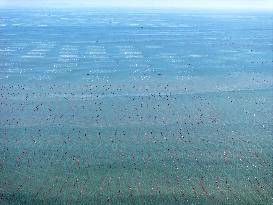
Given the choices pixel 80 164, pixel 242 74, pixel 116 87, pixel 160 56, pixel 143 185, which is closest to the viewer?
pixel 143 185

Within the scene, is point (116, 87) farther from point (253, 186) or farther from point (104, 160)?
point (253, 186)

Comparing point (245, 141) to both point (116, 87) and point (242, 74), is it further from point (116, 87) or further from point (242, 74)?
point (242, 74)

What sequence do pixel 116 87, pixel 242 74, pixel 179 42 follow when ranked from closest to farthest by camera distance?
pixel 116 87 < pixel 242 74 < pixel 179 42

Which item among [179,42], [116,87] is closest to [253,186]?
[116,87]

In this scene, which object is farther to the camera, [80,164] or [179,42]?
[179,42]

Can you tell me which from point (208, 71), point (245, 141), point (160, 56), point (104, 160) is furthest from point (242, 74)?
point (104, 160)

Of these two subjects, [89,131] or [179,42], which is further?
[179,42]
